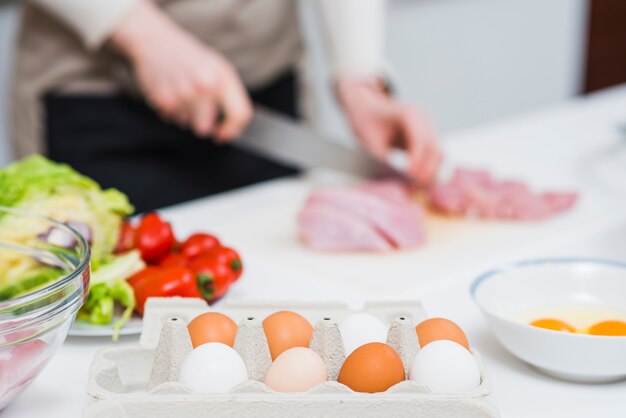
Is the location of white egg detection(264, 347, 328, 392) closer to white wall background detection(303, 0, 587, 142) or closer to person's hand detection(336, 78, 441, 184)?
person's hand detection(336, 78, 441, 184)

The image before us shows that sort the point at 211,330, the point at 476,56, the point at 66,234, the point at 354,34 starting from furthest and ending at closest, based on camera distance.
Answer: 1. the point at 476,56
2. the point at 354,34
3. the point at 66,234
4. the point at 211,330

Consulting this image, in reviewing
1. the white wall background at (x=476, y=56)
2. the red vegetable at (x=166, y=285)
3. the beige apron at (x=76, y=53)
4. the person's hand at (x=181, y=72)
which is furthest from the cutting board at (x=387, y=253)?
the white wall background at (x=476, y=56)

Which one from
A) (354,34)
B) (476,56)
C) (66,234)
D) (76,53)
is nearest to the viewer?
(66,234)

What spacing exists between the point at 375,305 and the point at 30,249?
40cm

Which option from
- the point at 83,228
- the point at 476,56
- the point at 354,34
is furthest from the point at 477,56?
the point at 83,228

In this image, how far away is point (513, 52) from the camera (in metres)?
4.12

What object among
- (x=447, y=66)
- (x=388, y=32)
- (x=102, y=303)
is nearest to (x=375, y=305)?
(x=102, y=303)

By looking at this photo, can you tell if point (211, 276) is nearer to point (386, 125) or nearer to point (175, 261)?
point (175, 261)

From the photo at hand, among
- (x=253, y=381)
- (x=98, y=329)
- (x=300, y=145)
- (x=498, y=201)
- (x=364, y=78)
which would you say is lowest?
(x=253, y=381)

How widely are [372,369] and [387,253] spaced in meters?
0.62

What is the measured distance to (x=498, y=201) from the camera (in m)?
1.54

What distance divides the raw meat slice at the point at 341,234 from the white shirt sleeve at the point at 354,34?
630 millimetres

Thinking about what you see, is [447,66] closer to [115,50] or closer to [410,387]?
[115,50]

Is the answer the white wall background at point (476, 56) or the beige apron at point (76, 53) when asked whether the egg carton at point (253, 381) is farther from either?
the white wall background at point (476, 56)
